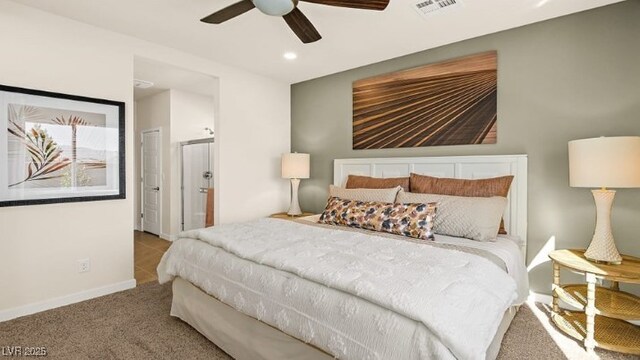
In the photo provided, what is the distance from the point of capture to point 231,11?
7.02 feet

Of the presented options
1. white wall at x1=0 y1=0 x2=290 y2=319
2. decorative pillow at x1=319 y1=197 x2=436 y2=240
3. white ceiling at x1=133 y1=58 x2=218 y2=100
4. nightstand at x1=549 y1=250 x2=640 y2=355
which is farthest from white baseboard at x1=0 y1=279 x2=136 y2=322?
nightstand at x1=549 y1=250 x2=640 y2=355

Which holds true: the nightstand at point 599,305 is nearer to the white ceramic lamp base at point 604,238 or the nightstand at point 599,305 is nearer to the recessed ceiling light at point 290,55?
the white ceramic lamp base at point 604,238

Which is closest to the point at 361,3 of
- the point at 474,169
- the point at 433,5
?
the point at 433,5

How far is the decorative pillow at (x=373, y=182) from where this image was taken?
3.13m

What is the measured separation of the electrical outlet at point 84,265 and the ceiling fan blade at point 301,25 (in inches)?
106

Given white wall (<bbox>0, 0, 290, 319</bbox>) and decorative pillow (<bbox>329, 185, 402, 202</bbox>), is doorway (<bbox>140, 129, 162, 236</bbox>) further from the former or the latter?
decorative pillow (<bbox>329, 185, 402, 202</bbox>)

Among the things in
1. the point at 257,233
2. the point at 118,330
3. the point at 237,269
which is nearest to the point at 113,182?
the point at 118,330

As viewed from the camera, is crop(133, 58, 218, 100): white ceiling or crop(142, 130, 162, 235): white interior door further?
crop(142, 130, 162, 235): white interior door

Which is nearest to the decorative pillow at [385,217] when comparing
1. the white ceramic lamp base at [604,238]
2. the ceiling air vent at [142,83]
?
the white ceramic lamp base at [604,238]

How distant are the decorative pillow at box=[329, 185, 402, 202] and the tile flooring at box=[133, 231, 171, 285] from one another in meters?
2.19

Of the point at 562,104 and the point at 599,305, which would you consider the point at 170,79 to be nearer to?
the point at 562,104

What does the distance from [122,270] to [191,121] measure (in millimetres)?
2854

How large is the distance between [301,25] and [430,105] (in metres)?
1.68

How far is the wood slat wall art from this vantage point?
2955 millimetres
